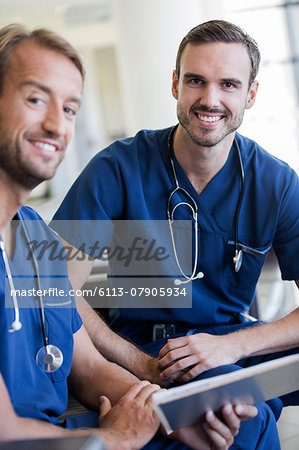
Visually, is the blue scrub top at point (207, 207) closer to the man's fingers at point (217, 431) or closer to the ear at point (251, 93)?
the ear at point (251, 93)

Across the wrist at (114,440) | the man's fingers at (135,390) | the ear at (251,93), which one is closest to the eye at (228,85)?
the ear at (251,93)

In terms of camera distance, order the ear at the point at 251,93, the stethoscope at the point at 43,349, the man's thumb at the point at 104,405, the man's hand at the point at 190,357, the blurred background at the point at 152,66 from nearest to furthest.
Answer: the stethoscope at the point at 43,349 < the man's thumb at the point at 104,405 < the man's hand at the point at 190,357 < the ear at the point at 251,93 < the blurred background at the point at 152,66

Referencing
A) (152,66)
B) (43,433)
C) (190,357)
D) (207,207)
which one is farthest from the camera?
(152,66)

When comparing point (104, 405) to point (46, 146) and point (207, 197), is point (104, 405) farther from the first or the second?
point (207, 197)

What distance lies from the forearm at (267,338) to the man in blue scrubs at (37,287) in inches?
12.1

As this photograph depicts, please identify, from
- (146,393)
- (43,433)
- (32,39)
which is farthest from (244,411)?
(32,39)

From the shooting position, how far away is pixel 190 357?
121cm

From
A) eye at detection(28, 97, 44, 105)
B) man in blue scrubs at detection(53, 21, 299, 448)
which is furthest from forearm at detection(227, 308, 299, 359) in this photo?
eye at detection(28, 97, 44, 105)

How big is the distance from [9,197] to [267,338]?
2.45 ft

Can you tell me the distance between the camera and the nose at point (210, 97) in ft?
4.50

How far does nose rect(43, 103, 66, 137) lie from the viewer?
2.99 feet

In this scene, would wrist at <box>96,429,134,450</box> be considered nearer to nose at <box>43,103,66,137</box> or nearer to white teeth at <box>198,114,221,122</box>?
nose at <box>43,103,66,137</box>

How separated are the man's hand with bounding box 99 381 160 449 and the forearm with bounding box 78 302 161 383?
243 mm

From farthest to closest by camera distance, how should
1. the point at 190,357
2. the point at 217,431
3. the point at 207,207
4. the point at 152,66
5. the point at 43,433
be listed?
the point at 152,66, the point at 207,207, the point at 190,357, the point at 217,431, the point at 43,433
